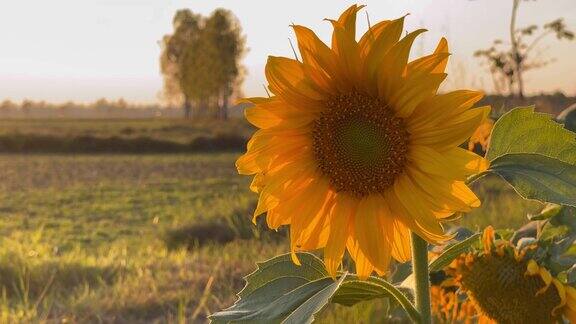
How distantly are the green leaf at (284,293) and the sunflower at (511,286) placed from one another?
0.48 metres

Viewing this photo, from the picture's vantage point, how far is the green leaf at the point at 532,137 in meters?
1.47

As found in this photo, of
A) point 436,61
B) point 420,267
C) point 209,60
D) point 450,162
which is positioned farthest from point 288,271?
point 209,60

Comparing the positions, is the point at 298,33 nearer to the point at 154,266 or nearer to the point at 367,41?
the point at 367,41

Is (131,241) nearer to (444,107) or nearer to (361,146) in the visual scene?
(361,146)

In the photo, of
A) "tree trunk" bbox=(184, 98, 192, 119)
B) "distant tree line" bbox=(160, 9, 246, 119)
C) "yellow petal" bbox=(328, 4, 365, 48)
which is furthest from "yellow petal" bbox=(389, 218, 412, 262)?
"tree trunk" bbox=(184, 98, 192, 119)

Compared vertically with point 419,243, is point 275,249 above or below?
below

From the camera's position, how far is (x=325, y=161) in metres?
1.51

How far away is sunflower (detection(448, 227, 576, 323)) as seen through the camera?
1.85 m

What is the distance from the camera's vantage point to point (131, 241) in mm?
8344

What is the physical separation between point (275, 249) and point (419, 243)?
446 cm

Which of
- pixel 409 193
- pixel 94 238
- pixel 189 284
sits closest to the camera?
pixel 409 193

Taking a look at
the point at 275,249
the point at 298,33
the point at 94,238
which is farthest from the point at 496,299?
the point at 94,238

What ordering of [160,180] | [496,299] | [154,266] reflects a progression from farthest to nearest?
[160,180] < [154,266] < [496,299]

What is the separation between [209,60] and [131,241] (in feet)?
87.4
